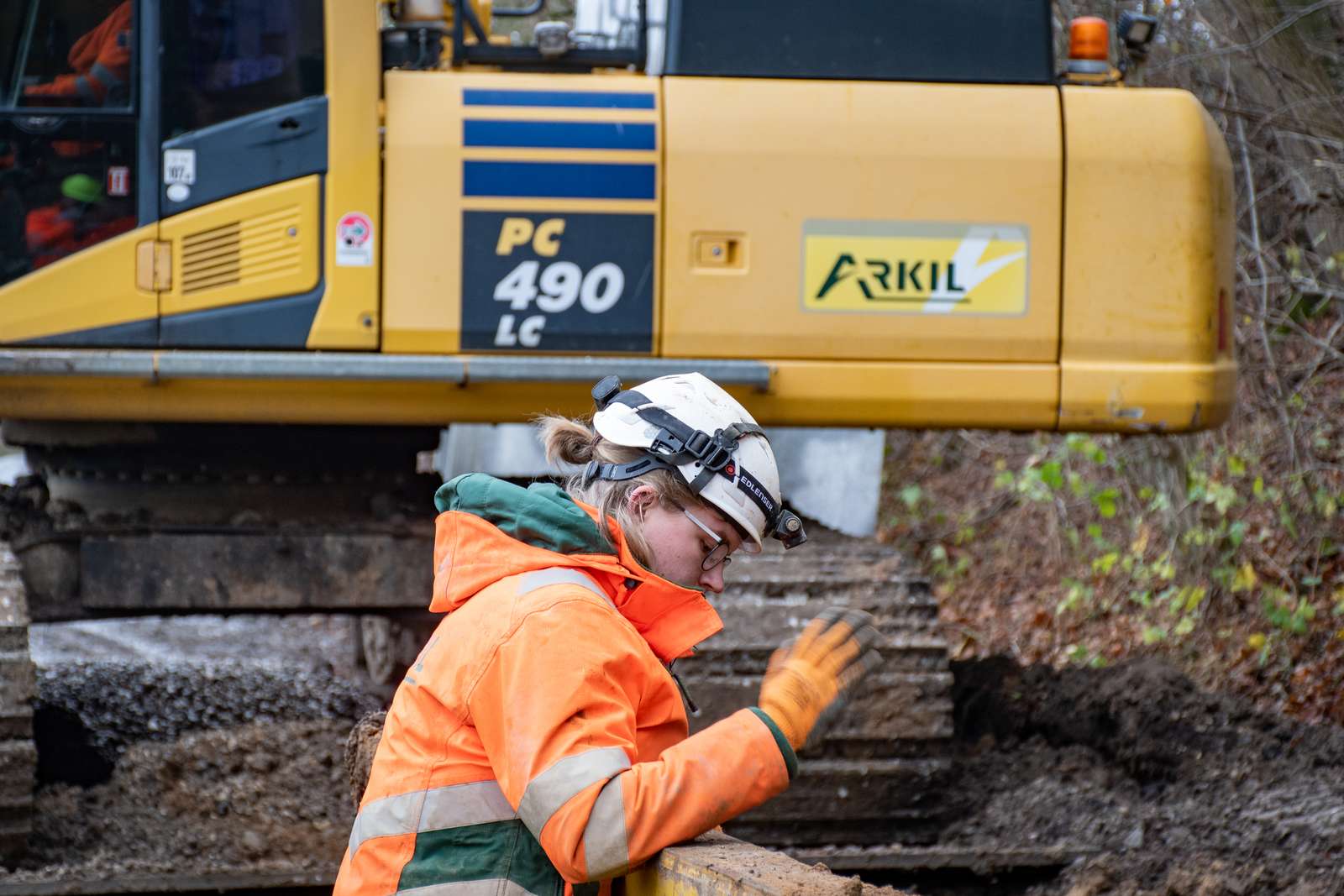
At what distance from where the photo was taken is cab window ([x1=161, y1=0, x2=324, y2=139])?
15.8 feet

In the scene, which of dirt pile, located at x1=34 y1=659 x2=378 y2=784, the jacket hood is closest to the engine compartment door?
the jacket hood

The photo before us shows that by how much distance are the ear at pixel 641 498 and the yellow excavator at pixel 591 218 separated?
2398 mm

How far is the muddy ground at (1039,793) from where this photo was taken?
15.3 feet

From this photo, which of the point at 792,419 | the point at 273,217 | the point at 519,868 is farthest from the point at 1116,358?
the point at 519,868

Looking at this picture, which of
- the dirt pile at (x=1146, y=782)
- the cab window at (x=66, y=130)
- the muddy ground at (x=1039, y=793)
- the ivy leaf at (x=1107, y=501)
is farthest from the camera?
the ivy leaf at (x=1107, y=501)

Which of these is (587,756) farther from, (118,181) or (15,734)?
(118,181)

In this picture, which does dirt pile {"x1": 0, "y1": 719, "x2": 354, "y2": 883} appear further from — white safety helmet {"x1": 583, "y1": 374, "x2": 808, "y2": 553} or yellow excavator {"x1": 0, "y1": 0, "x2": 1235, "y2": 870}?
white safety helmet {"x1": 583, "y1": 374, "x2": 808, "y2": 553}

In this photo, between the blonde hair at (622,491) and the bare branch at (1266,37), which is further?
the bare branch at (1266,37)

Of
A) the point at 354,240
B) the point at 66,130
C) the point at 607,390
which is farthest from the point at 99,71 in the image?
the point at 607,390

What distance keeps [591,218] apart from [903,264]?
0.99 meters

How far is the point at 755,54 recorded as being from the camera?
5008mm

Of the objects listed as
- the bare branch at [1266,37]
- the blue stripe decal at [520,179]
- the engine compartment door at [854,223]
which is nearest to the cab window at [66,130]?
the blue stripe decal at [520,179]

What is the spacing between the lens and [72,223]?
190 inches

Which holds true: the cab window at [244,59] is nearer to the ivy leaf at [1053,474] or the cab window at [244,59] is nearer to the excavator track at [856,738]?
the excavator track at [856,738]
